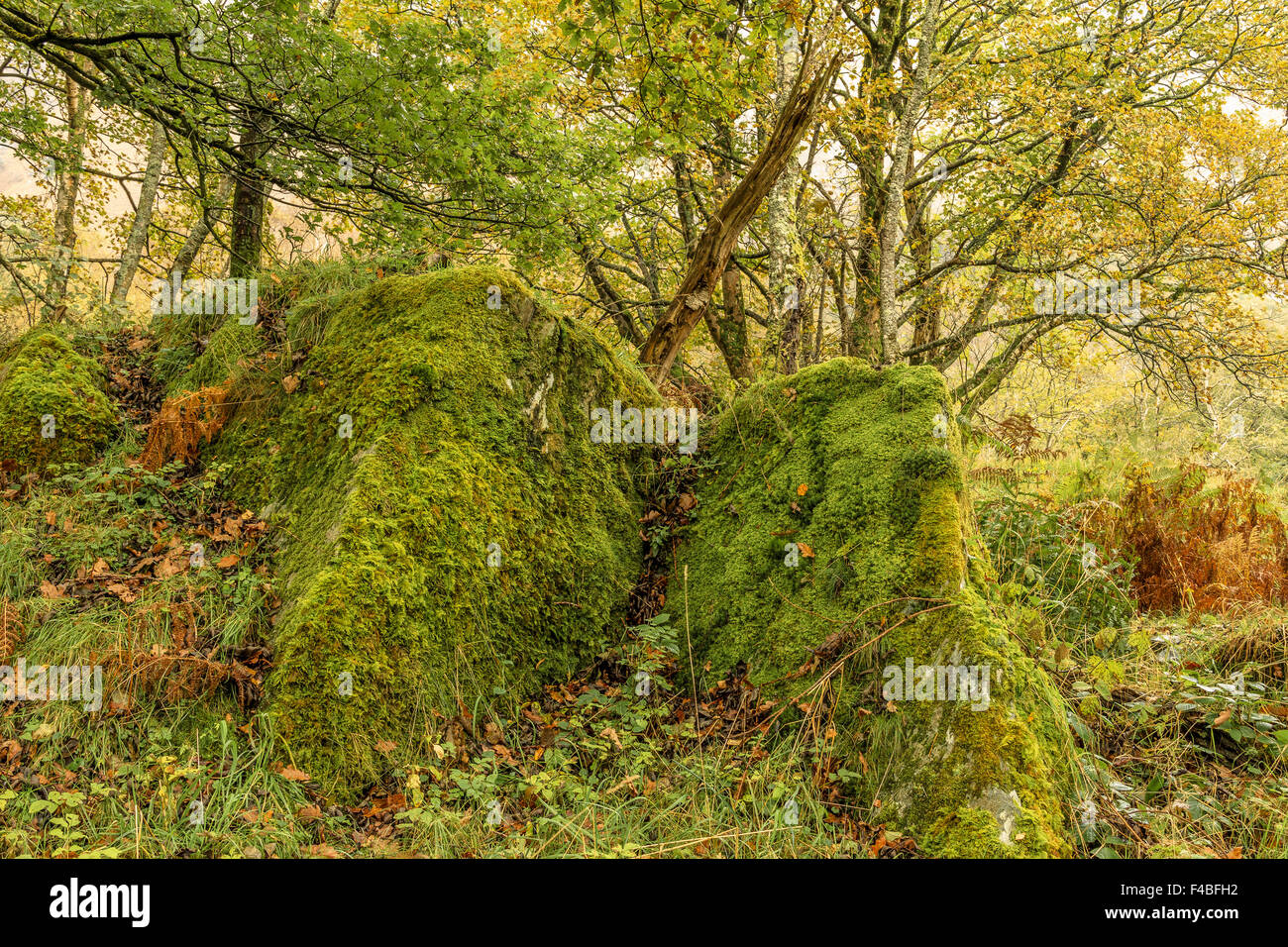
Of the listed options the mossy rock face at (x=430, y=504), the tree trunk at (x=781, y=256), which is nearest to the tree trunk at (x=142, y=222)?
the mossy rock face at (x=430, y=504)

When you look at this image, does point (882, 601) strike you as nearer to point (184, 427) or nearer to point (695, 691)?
point (695, 691)

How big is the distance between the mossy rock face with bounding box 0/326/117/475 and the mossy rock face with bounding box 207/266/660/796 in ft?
3.06

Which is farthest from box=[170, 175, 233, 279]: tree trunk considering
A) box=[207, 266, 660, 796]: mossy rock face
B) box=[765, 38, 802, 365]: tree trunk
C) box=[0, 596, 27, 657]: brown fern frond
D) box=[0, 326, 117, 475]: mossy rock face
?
box=[765, 38, 802, 365]: tree trunk

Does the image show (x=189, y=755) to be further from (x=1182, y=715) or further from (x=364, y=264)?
(x=1182, y=715)

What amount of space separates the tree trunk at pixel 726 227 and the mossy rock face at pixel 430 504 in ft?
2.34

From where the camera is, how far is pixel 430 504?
4.09 m

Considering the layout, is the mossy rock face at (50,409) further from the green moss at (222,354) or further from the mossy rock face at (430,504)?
the mossy rock face at (430,504)

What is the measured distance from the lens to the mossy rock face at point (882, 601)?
3.16m

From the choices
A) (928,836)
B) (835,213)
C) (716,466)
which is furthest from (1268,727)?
(835,213)

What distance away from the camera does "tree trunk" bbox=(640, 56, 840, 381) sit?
5691 mm

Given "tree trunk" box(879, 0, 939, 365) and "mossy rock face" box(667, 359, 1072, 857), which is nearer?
"mossy rock face" box(667, 359, 1072, 857)

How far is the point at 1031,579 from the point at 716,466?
235 cm

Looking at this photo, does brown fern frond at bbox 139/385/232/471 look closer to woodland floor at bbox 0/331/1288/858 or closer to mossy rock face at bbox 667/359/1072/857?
woodland floor at bbox 0/331/1288/858

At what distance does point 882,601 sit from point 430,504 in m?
2.54
